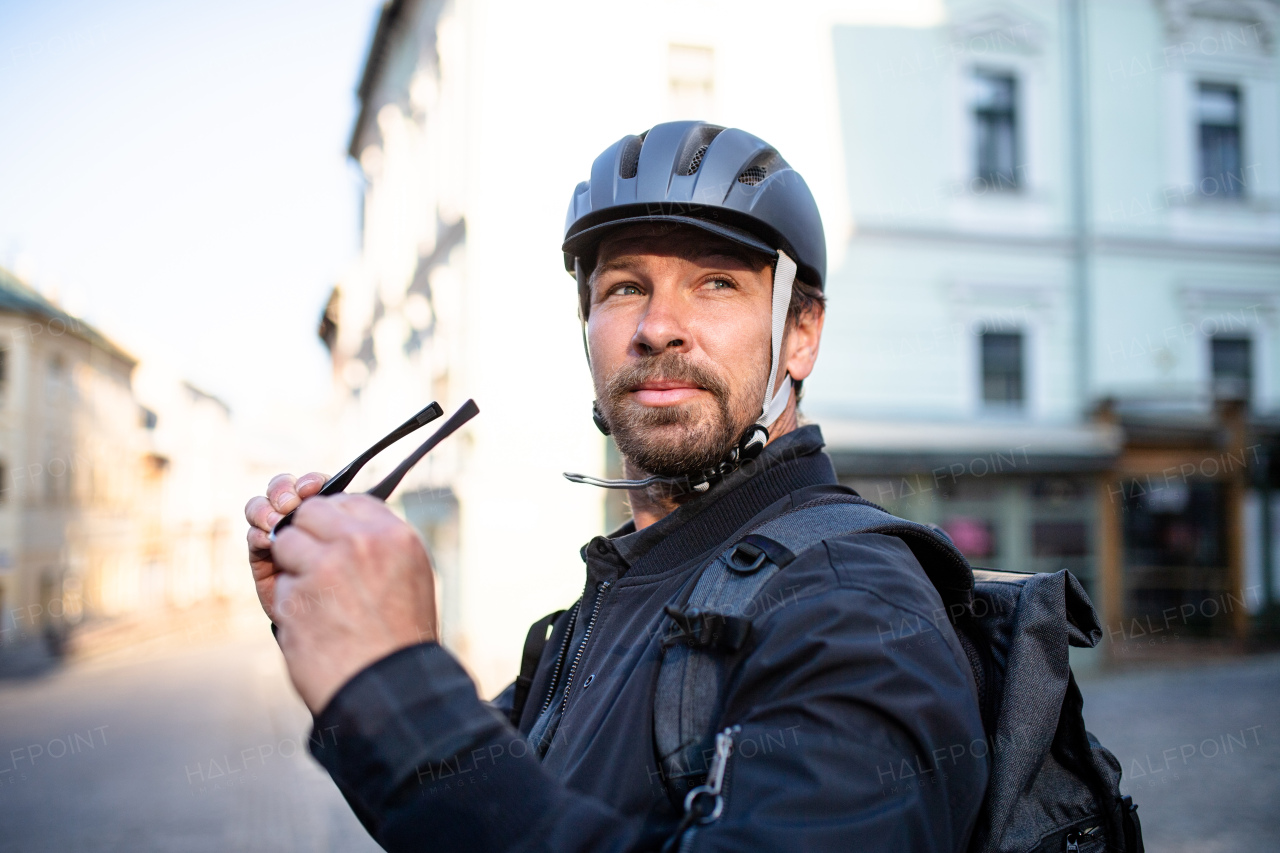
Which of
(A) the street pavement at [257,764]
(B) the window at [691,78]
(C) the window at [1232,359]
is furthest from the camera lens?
(C) the window at [1232,359]

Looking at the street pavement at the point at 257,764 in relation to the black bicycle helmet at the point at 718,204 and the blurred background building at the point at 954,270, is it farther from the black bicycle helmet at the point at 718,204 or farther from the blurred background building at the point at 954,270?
the black bicycle helmet at the point at 718,204

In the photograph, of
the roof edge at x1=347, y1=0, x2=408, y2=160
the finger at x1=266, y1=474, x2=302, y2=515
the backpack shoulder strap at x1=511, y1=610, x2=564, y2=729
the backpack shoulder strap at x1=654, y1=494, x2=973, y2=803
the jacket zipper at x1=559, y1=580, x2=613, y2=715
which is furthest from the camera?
the roof edge at x1=347, y1=0, x2=408, y2=160

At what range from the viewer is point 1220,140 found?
13023 millimetres

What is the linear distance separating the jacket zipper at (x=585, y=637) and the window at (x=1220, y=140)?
14.3 m

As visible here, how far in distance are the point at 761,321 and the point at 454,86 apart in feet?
37.0

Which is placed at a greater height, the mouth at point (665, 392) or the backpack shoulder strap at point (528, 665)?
the mouth at point (665, 392)

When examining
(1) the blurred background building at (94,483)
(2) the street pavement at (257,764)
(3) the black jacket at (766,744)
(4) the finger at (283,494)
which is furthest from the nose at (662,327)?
(1) the blurred background building at (94,483)

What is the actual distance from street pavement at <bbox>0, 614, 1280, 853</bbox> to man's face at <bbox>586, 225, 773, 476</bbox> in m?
5.62

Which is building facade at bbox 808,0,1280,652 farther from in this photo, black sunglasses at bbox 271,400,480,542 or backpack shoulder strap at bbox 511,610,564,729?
black sunglasses at bbox 271,400,480,542

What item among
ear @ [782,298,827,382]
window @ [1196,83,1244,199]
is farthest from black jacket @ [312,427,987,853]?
window @ [1196,83,1244,199]

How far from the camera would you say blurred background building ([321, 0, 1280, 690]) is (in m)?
10.3

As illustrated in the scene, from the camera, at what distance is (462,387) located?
1092 centimetres

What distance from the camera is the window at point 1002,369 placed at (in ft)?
39.9

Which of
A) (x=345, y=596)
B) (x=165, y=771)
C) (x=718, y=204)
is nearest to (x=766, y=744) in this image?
(x=345, y=596)
